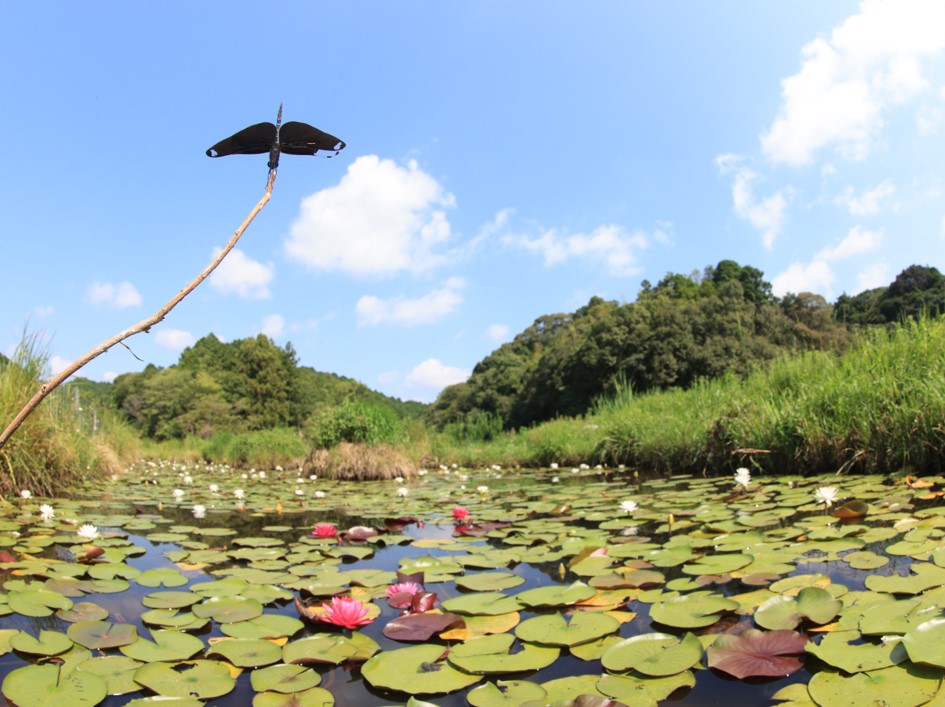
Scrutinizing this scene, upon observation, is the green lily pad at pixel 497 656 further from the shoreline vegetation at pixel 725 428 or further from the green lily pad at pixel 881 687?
the shoreline vegetation at pixel 725 428

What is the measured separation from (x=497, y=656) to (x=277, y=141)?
1218 millimetres

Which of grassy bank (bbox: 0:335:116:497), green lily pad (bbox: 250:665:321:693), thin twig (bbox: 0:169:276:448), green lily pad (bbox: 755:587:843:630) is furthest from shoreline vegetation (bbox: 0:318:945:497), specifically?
thin twig (bbox: 0:169:276:448)

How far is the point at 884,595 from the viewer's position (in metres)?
1.47

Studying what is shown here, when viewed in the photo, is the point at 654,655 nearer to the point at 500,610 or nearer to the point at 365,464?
the point at 500,610

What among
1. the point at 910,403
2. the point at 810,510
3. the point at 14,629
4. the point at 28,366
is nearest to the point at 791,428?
the point at 910,403

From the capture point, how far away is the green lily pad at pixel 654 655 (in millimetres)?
1145

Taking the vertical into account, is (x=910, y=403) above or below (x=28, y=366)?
below

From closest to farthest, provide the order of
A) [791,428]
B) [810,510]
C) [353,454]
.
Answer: [810,510] < [791,428] < [353,454]

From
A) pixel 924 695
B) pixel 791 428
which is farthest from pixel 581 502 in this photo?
pixel 924 695

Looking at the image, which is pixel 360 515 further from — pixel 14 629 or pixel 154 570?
pixel 14 629

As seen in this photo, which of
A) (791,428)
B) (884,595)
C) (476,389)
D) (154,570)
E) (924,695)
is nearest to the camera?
(924,695)

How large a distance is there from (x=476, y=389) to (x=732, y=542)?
34.0m

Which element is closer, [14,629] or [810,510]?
[14,629]

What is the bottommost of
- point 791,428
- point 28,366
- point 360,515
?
point 360,515
